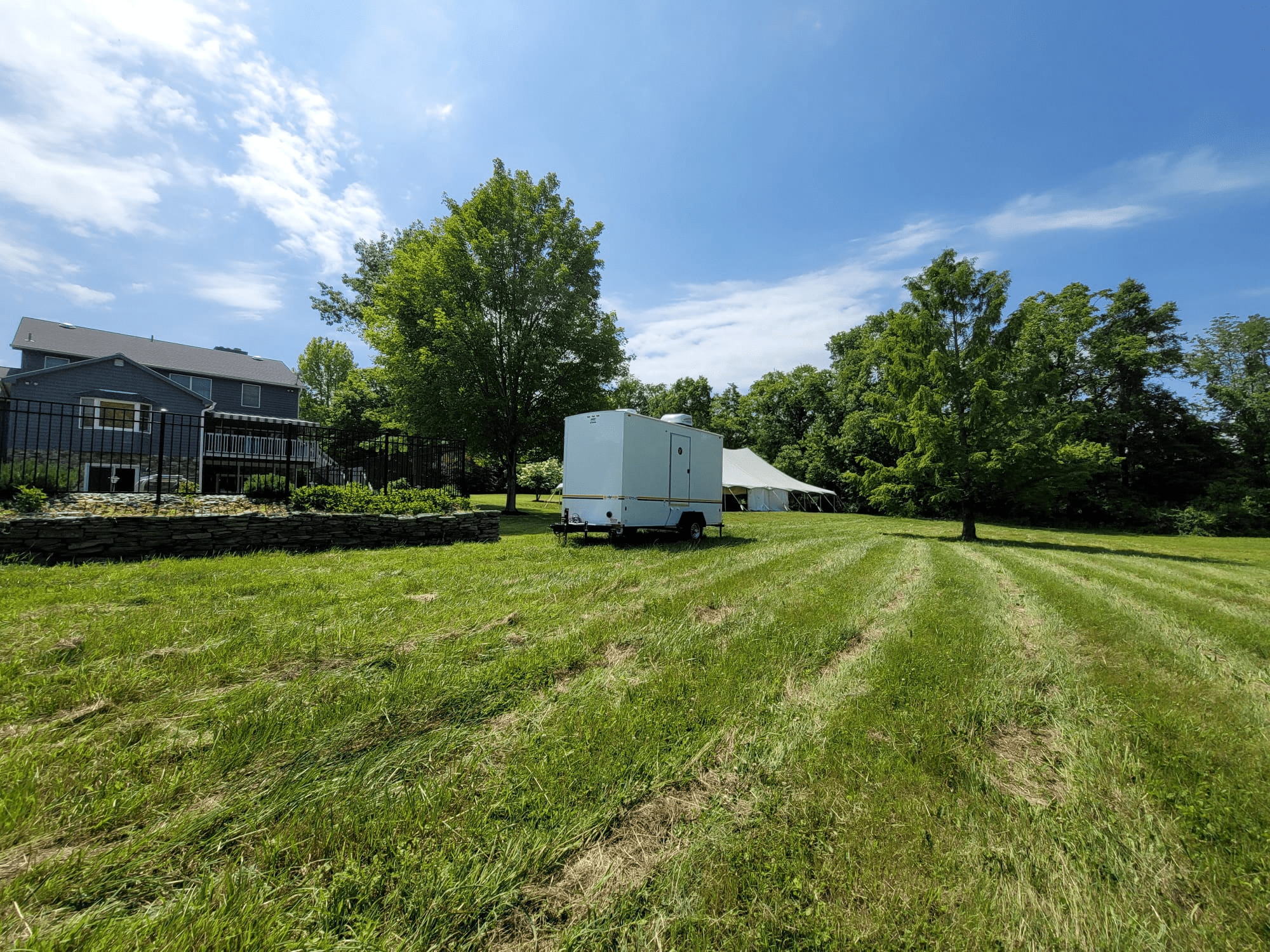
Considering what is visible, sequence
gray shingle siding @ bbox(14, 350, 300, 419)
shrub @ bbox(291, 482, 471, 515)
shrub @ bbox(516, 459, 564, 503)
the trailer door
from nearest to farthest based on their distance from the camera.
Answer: shrub @ bbox(291, 482, 471, 515) < the trailer door < gray shingle siding @ bbox(14, 350, 300, 419) < shrub @ bbox(516, 459, 564, 503)

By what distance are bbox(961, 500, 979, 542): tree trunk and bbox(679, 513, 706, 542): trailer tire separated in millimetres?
11200

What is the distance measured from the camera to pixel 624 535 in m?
11.9

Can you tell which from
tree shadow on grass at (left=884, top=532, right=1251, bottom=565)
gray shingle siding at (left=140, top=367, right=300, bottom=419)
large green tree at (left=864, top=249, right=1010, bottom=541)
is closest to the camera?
tree shadow on grass at (left=884, top=532, right=1251, bottom=565)

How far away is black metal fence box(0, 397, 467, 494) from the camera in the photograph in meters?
9.73

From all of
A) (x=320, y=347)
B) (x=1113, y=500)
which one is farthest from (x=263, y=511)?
(x=320, y=347)

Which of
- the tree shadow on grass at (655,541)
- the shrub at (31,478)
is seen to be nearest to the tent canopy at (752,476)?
the tree shadow on grass at (655,541)

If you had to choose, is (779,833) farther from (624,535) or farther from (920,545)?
(920,545)

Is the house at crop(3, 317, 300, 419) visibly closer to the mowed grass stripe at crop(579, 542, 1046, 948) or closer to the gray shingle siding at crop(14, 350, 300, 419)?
the gray shingle siding at crop(14, 350, 300, 419)

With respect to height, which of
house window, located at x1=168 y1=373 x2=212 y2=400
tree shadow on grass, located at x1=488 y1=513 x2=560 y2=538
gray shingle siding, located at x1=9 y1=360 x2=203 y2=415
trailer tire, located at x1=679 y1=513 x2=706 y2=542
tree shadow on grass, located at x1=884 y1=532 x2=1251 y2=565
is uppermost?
house window, located at x1=168 y1=373 x2=212 y2=400

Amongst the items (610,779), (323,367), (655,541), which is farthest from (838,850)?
(323,367)

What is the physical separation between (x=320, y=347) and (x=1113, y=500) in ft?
223

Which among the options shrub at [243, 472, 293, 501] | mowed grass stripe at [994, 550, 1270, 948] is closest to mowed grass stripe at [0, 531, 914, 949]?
mowed grass stripe at [994, 550, 1270, 948]

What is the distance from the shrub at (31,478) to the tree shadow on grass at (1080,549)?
2274 centimetres

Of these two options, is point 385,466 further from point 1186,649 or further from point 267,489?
point 1186,649
